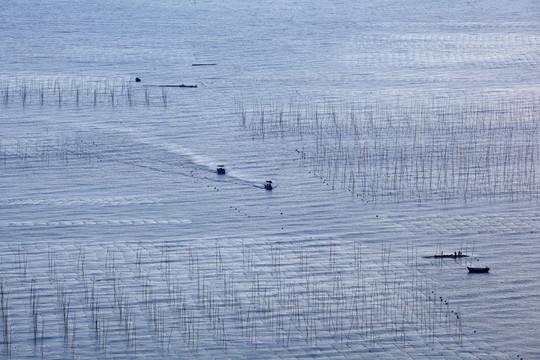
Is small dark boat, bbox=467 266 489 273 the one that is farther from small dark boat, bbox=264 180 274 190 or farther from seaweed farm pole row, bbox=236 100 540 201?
small dark boat, bbox=264 180 274 190

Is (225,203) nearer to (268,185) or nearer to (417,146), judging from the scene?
(268,185)

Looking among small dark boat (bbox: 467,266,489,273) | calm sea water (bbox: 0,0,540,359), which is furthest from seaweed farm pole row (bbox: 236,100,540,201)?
small dark boat (bbox: 467,266,489,273)

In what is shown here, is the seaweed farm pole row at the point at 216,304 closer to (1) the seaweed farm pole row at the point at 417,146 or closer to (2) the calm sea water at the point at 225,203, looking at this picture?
(2) the calm sea water at the point at 225,203

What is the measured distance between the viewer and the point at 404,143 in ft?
48.5

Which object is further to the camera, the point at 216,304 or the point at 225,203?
the point at 225,203

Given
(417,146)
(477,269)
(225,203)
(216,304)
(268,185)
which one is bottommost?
(216,304)

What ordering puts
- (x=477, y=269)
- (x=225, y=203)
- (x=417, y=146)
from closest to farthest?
1. (x=477, y=269)
2. (x=225, y=203)
3. (x=417, y=146)

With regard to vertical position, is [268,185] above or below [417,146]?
below

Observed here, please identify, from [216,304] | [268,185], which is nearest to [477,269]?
[216,304]

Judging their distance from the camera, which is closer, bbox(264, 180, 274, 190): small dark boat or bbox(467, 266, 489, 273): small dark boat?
bbox(467, 266, 489, 273): small dark boat

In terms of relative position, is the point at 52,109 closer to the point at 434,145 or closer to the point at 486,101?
the point at 434,145

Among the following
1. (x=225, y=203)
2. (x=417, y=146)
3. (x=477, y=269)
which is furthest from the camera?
(x=417, y=146)

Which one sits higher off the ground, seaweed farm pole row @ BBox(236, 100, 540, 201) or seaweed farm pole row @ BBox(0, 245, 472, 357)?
seaweed farm pole row @ BBox(236, 100, 540, 201)

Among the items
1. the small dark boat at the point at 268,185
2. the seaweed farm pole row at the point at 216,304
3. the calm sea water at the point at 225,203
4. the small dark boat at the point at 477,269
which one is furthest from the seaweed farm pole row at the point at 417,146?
the seaweed farm pole row at the point at 216,304
